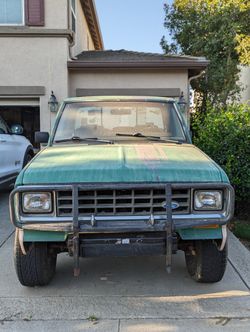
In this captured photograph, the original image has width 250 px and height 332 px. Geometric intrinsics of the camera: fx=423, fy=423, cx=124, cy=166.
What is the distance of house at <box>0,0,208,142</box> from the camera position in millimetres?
11266

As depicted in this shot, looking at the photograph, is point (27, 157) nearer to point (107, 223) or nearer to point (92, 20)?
point (107, 223)

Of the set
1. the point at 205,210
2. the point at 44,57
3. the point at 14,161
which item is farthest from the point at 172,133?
the point at 44,57

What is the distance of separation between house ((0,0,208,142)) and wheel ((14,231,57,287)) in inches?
309

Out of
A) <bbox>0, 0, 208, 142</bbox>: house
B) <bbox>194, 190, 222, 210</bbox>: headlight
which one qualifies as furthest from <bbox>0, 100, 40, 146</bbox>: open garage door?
<bbox>194, 190, 222, 210</bbox>: headlight

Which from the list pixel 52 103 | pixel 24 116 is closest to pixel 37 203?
pixel 52 103

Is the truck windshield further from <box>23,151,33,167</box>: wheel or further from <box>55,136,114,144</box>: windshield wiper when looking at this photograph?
<box>23,151,33,167</box>: wheel

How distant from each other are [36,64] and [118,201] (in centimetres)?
863

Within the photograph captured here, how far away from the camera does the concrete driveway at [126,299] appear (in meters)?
3.52

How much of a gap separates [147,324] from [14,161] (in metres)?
5.92

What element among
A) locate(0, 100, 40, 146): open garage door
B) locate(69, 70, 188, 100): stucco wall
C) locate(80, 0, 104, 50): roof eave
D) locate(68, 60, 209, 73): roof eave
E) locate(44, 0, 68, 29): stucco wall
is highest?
locate(80, 0, 104, 50): roof eave

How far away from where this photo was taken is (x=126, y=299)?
13.0ft

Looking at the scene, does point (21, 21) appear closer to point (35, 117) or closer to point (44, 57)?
point (44, 57)

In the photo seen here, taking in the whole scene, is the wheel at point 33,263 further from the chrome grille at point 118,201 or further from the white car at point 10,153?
the white car at point 10,153

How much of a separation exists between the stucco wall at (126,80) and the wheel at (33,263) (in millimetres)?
8413
